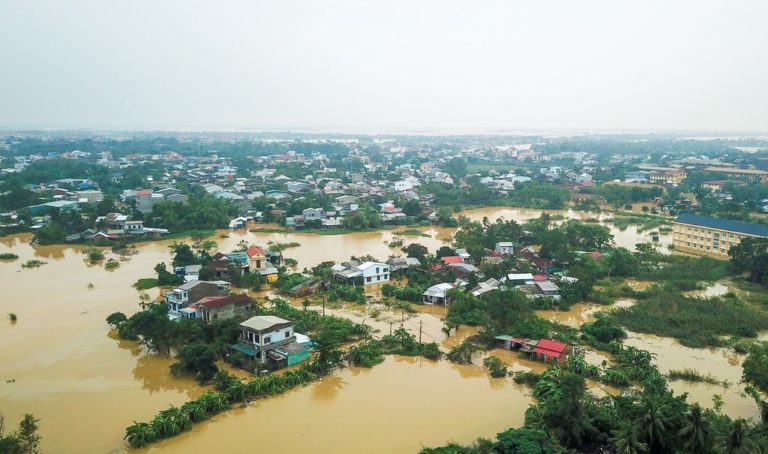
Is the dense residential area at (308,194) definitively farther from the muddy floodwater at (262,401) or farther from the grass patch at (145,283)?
the muddy floodwater at (262,401)

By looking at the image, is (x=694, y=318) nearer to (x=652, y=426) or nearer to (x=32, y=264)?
(x=652, y=426)

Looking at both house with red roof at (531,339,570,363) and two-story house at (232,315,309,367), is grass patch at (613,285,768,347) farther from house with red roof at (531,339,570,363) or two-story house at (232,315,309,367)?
two-story house at (232,315,309,367)

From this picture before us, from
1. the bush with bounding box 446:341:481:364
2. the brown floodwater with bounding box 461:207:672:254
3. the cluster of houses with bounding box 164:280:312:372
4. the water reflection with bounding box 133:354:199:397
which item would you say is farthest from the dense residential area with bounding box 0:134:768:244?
the bush with bounding box 446:341:481:364

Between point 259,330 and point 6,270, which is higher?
point 259,330

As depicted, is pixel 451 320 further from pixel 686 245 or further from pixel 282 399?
pixel 686 245

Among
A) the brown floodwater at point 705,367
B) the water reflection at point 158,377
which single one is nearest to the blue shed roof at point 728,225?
the brown floodwater at point 705,367

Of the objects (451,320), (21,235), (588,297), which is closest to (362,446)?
(451,320)
